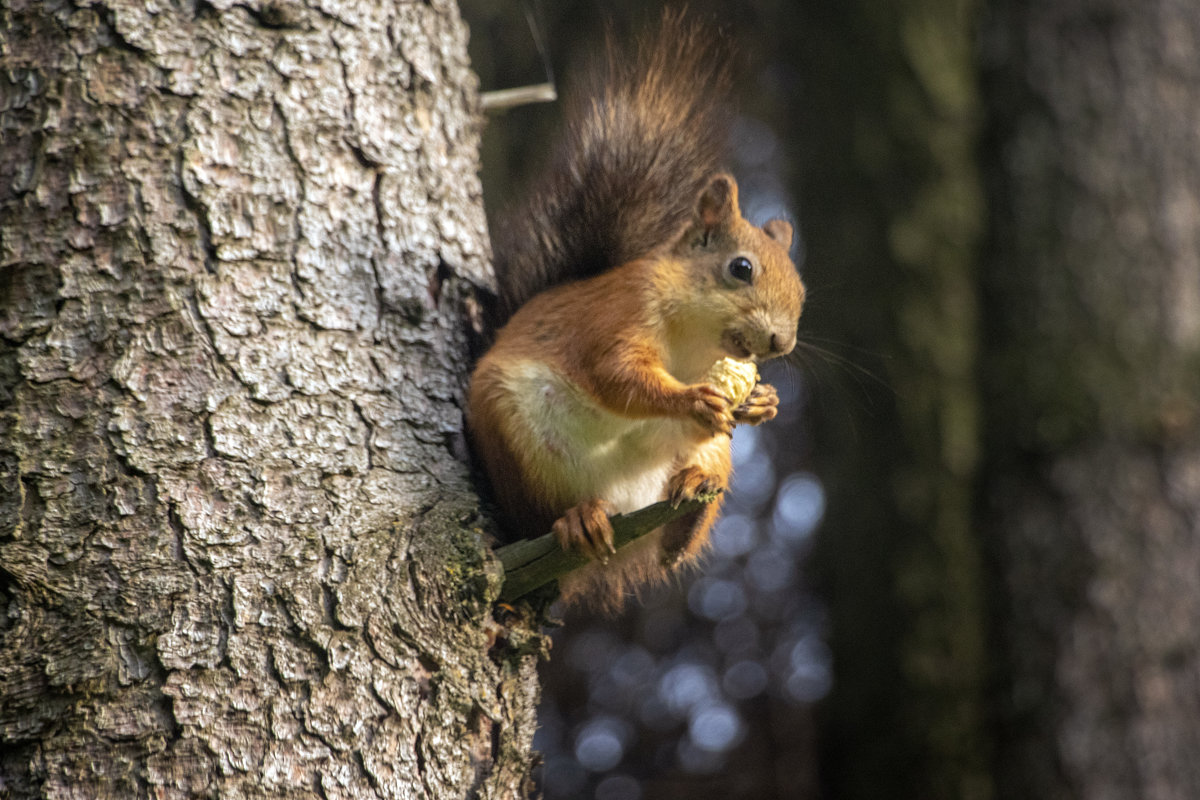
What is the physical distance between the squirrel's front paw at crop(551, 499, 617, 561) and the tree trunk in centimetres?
10

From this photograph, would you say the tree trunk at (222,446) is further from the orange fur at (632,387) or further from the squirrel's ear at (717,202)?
the squirrel's ear at (717,202)

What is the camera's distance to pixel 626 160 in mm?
1609

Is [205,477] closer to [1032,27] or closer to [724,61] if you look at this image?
[724,61]

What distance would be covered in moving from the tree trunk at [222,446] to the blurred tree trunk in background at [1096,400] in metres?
2.01

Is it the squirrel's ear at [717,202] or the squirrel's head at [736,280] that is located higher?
the squirrel's ear at [717,202]

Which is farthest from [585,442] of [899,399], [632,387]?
[899,399]

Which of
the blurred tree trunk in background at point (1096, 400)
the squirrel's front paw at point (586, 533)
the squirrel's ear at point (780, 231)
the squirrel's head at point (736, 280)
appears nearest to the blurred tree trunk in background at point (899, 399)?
the blurred tree trunk in background at point (1096, 400)

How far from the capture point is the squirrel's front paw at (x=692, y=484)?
1320 millimetres

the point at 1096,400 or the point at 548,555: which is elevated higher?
the point at 548,555

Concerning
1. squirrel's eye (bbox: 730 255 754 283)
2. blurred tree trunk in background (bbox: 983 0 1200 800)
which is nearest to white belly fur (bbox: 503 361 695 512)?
squirrel's eye (bbox: 730 255 754 283)

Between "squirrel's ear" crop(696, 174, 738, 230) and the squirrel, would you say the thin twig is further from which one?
"squirrel's ear" crop(696, 174, 738, 230)

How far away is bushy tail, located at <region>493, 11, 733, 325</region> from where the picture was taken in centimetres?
161

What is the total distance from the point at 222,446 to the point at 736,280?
80 cm

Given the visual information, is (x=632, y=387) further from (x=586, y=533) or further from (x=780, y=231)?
(x=780, y=231)
